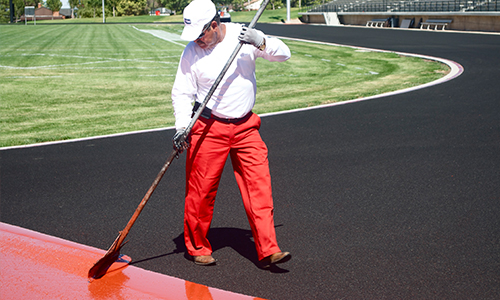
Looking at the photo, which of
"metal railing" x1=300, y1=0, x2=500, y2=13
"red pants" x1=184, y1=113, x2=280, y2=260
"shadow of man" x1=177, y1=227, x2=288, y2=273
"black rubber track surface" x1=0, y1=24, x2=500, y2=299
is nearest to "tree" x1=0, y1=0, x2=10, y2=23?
"metal railing" x1=300, y1=0, x2=500, y2=13

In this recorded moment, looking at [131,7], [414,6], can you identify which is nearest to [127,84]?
[414,6]

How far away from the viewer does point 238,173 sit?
162 inches

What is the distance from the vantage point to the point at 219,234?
187 inches

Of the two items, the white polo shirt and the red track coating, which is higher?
the white polo shirt

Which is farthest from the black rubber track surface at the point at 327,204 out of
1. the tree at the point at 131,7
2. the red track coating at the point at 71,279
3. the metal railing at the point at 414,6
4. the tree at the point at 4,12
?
the tree at the point at 4,12

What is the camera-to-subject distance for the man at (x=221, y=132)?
3.86 meters

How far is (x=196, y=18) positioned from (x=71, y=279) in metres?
2.26

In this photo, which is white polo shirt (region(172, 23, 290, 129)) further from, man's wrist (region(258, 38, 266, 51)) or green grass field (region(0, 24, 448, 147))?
green grass field (region(0, 24, 448, 147))

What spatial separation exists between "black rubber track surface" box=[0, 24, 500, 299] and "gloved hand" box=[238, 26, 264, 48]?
1781 mm

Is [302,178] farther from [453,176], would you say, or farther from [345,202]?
[453,176]

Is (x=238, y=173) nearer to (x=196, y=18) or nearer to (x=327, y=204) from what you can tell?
(x=196, y=18)

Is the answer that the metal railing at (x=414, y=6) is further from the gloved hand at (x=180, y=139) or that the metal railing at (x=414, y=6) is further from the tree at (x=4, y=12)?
the tree at (x=4, y=12)

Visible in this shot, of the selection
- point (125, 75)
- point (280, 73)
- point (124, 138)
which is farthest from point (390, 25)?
point (124, 138)

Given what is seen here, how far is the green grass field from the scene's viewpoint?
382 inches
